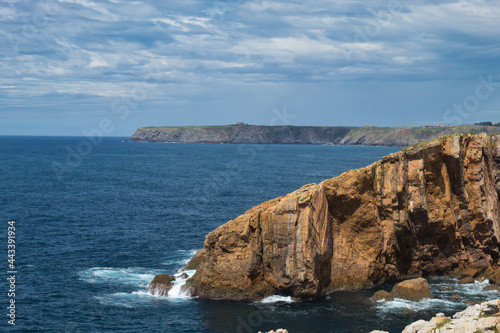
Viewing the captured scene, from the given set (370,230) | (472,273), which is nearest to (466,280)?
(472,273)

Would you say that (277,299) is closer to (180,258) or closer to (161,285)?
(161,285)

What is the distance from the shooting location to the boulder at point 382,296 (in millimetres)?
47969

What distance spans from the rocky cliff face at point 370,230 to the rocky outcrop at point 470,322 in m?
14.5

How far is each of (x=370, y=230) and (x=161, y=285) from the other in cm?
2297

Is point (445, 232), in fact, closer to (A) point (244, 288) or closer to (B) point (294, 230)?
(B) point (294, 230)

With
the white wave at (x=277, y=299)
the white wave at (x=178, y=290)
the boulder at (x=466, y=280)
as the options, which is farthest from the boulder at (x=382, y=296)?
the white wave at (x=178, y=290)

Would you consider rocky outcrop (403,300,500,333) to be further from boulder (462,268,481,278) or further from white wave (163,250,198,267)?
white wave (163,250,198,267)

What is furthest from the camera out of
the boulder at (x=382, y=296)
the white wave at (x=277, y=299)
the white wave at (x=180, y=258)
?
the white wave at (x=180, y=258)

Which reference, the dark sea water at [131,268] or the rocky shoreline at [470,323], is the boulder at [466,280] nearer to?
the dark sea water at [131,268]

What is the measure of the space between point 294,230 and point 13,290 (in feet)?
94.0

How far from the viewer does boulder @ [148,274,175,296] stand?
168ft

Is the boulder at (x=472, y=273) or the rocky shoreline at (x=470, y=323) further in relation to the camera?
the boulder at (x=472, y=273)

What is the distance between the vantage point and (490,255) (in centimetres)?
5581

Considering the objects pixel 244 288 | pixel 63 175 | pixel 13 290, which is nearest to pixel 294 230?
pixel 244 288
